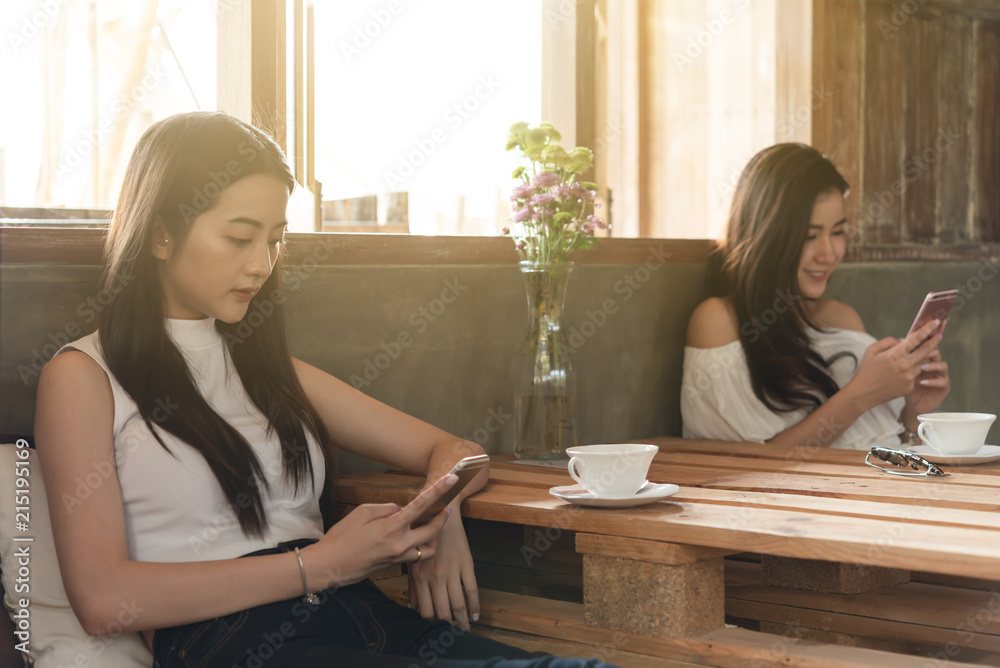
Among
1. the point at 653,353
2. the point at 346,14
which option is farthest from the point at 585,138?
the point at 346,14

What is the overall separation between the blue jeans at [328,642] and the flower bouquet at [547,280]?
0.77 meters

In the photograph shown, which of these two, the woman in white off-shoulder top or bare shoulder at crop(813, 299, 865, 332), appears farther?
bare shoulder at crop(813, 299, 865, 332)

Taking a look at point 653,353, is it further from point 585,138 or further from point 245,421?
point 245,421

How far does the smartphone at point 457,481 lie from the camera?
164cm

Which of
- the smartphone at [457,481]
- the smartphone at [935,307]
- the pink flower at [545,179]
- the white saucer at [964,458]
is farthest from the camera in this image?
the smartphone at [935,307]

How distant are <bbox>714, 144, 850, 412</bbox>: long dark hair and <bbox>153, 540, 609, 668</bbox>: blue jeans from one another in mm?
1498

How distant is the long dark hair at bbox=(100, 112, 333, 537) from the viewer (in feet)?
5.52

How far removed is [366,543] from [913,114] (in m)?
3.42

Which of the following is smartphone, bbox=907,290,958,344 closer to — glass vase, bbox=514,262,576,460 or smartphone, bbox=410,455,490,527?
glass vase, bbox=514,262,576,460

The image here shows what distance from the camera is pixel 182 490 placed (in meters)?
1.65

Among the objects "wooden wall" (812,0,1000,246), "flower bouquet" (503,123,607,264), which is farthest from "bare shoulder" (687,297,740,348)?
"wooden wall" (812,0,1000,246)

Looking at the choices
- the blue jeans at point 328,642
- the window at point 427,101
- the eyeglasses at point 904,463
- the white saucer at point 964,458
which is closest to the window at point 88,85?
the window at point 427,101

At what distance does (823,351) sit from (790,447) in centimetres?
58

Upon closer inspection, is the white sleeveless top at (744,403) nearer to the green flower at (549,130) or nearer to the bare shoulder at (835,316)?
the bare shoulder at (835,316)
